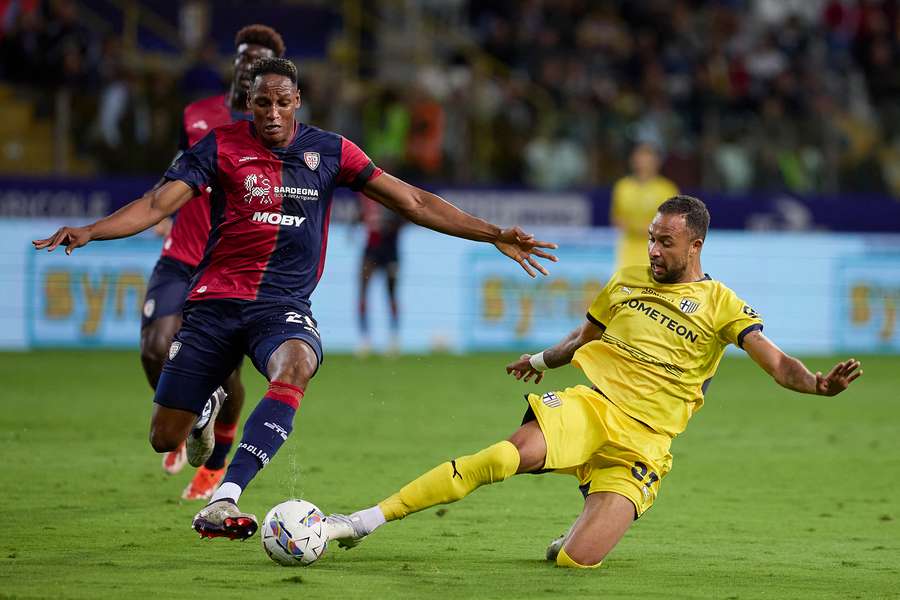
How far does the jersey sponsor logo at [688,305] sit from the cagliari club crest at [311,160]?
6.29ft

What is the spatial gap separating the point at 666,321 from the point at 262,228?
202 cm

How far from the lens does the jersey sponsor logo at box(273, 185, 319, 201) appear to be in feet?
22.9

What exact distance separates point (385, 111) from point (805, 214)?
22.0 feet

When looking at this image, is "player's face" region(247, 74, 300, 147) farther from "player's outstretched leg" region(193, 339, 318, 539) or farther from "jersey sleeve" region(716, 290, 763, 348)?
"jersey sleeve" region(716, 290, 763, 348)

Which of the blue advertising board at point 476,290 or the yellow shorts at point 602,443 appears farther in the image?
the blue advertising board at point 476,290

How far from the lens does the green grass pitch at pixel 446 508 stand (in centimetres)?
613

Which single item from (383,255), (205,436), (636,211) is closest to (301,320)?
(205,436)

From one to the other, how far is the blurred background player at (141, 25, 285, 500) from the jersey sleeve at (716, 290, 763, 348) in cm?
320

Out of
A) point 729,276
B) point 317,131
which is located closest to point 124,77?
point 729,276

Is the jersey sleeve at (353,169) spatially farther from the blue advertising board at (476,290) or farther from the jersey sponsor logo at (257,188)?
the blue advertising board at (476,290)

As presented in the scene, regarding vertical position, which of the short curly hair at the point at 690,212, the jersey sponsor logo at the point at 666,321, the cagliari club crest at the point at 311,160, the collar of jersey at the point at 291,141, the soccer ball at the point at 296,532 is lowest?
the soccer ball at the point at 296,532

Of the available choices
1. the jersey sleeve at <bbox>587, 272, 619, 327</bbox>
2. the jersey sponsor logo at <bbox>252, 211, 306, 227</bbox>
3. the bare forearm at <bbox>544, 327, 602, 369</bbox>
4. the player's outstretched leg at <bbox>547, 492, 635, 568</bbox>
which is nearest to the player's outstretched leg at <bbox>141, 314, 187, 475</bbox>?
the jersey sponsor logo at <bbox>252, 211, 306, 227</bbox>

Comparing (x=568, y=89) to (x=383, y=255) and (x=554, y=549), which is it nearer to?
(x=383, y=255)

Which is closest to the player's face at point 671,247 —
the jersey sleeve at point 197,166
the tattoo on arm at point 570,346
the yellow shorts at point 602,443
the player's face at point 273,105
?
the tattoo on arm at point 570,346
